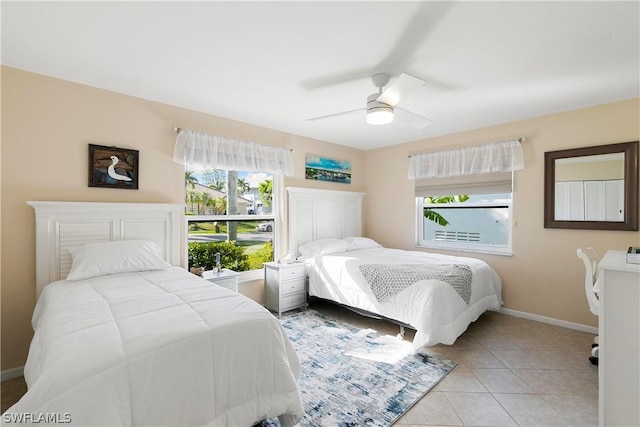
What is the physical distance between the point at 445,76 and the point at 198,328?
2689mm

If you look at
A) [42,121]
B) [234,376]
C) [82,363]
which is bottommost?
[234,376]

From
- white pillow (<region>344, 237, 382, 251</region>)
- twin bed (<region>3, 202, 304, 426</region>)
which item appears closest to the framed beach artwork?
white pillow (<region>344, 237, 382, 251</region>)

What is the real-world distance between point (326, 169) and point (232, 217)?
1802mm

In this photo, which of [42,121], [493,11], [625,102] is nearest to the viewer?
[493,11]

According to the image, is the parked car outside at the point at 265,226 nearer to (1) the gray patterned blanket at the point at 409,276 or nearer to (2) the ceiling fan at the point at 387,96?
(1) the gray patterned blanket at the point at 409,276

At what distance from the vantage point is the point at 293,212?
439cm

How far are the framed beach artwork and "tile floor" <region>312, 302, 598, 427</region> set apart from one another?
244 centimetres

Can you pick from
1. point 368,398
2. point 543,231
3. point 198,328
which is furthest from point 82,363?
point 543,231

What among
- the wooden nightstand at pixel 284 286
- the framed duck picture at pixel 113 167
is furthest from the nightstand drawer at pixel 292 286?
the framed duck picture at pixel 113 167

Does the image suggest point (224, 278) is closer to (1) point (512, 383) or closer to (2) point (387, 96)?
(2) point (387, 96)

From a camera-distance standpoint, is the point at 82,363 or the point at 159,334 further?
the point at 159,334

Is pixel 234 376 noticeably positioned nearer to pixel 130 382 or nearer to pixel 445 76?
pixel 130 382

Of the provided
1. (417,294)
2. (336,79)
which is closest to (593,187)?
(417,294)

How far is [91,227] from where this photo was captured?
2723mm
